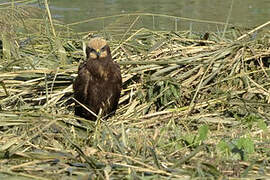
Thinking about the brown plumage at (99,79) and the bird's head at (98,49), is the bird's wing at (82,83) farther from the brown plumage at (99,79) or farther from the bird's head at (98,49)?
the bird's head at (98,49)

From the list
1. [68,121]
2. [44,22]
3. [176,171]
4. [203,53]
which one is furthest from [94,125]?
[44,22]

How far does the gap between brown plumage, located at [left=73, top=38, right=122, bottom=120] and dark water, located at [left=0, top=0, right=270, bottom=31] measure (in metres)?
4.29

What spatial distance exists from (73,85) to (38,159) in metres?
1.54

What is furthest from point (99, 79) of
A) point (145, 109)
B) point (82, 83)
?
point (145, 109)

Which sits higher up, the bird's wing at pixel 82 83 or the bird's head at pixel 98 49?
the bird's head at pixel 98 49

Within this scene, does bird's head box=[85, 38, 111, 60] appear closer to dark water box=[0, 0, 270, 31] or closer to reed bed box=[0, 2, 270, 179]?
reed bed box=[0, 2, 270, 179]

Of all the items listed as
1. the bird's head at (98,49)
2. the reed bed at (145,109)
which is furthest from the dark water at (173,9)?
the bird's head at (98,49)

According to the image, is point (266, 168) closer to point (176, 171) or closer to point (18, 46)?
point (176, 171)

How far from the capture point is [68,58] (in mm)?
5574

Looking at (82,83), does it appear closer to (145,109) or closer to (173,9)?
(145,109)

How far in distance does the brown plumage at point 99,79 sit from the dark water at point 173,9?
14.1 ft

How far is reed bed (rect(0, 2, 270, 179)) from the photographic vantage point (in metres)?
3.45

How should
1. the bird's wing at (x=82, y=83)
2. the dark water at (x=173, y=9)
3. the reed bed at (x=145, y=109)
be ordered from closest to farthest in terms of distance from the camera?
the reed bed at (x=145, y=109)
the bird's wing at (x=82, y=83)
the dark water at (x=173, y=9)

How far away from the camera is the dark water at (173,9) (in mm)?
10008
